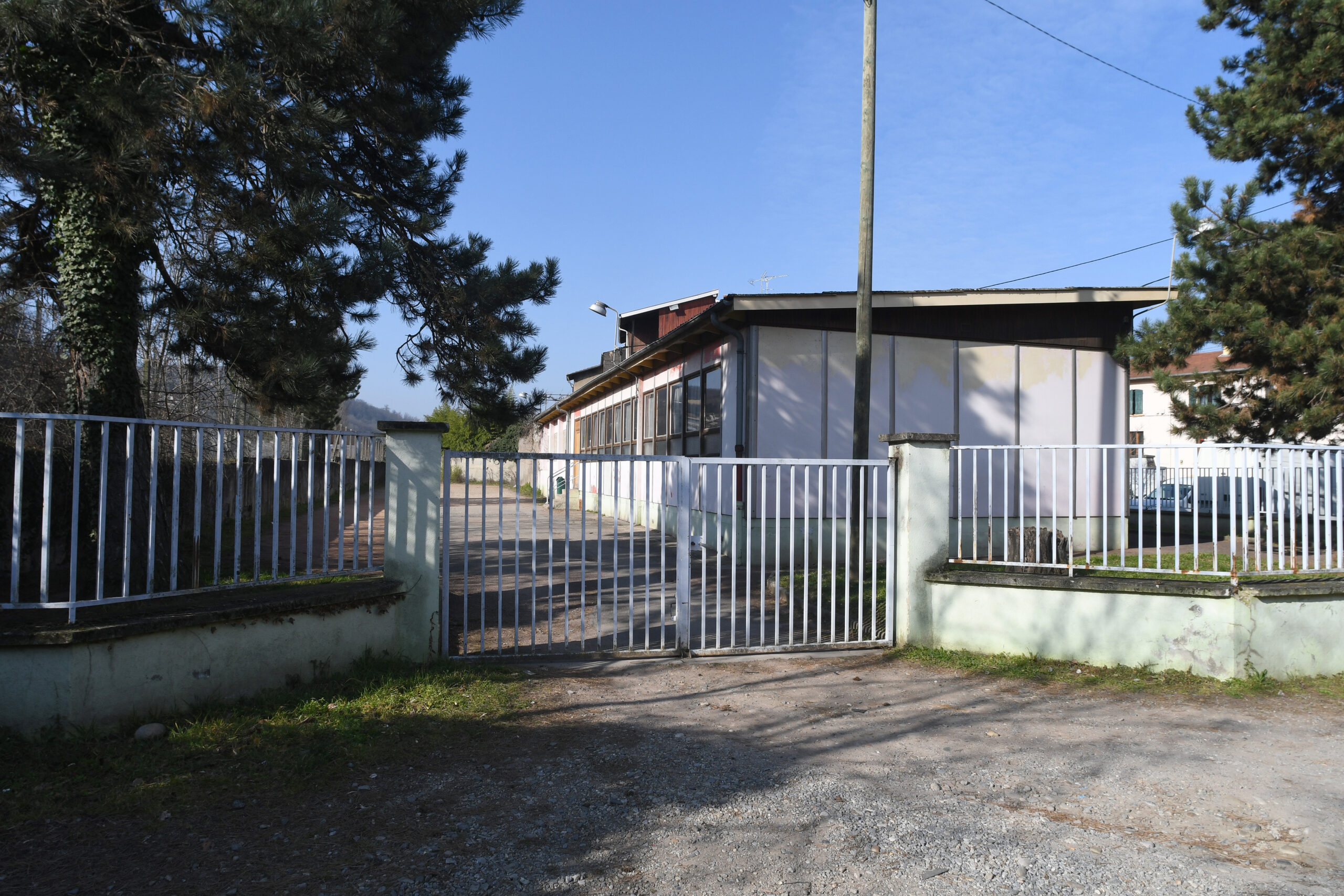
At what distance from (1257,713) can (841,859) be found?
12.2 feet

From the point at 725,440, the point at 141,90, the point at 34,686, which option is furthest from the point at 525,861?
the point at 725,440

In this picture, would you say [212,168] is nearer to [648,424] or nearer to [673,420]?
[673,420]

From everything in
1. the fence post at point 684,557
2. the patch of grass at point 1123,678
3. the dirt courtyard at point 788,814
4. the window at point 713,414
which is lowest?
the dirt courtyard at point 788,814

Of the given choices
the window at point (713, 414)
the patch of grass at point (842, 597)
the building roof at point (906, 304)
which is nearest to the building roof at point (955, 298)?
the building roof at point (906, 304)

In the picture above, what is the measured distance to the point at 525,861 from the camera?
3125mm

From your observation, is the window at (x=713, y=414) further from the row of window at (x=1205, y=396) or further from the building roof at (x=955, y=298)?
the row of window at (x=1205, y=396)

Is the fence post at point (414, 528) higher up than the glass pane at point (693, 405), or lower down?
lower down

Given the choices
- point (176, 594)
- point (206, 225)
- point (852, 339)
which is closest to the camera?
point (176, 594)

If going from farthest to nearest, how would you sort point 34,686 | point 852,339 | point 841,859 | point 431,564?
point 852,339 → point 431,564 → point 34,686 → point 841,859

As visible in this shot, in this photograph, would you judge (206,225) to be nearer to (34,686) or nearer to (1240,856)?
(34,686)

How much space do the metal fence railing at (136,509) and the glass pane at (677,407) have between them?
6.88 m

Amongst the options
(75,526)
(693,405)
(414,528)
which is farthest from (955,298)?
(75,526)

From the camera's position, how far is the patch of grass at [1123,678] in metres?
5.68

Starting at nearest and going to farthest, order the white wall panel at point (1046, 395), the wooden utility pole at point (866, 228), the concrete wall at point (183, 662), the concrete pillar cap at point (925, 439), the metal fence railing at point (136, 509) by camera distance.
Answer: the concrete wall at point (183, 662), the metal fence railing at point (136, 509), the concrete pillar cap at point (925, 439), the wooden utility pole at point (866, 228), the white wall panel at point (1046, 395)
